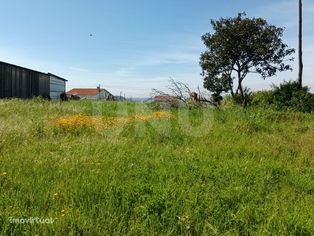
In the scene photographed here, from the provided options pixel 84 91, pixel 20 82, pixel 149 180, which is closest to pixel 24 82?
pixel 20 82

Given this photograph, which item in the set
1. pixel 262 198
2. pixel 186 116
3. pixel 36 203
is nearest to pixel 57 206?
pixel 36 203

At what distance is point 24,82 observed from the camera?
24.5m

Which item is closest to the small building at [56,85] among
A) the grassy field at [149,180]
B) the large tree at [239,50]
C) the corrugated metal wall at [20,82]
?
the corrugated metal wall at [20,82]

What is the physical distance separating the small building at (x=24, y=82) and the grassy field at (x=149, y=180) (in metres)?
13.5

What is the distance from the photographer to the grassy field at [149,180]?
3.65m

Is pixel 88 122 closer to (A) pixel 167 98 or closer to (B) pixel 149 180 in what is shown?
(B) pixel 149 180

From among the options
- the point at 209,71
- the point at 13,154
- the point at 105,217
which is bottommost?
the point at 105,217

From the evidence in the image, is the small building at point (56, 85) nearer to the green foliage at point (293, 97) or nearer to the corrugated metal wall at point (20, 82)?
the corrugated metal wall at point (20, 82)

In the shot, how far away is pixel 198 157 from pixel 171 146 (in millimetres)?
1050

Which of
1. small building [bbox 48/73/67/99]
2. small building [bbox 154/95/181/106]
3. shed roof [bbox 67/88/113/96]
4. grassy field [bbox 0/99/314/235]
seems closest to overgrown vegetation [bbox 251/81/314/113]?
small building [bbox 154/95/181/106]

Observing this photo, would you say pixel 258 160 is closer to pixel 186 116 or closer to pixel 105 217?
pixel 105 217

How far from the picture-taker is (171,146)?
23.0 ft

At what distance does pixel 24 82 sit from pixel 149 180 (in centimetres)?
2180

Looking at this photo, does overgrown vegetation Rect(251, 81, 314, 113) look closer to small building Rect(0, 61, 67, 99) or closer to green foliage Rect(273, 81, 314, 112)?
green foliage Rect(273, 81, 314, 112)
